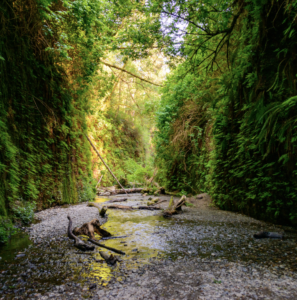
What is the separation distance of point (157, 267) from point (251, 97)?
13.9ft

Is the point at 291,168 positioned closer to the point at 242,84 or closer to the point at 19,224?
the point at 242,84

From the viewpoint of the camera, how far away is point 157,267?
2.56m

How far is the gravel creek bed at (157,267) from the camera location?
2.00m

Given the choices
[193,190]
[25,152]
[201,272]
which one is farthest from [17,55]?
[193,190]

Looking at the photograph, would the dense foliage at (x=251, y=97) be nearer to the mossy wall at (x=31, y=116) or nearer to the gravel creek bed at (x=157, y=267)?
the gravel creek bed at (x=157, y=267)

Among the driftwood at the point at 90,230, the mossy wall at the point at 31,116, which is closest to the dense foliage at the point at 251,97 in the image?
the driftwood at the point at 90,230

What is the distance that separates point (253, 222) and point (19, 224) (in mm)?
Result: 5128

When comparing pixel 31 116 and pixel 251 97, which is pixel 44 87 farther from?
pixel 251 97

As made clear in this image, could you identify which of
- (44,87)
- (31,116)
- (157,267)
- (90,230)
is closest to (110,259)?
(157,267)

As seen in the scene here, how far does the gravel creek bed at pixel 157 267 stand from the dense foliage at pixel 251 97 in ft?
3.52

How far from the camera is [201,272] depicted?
2406 millimetres

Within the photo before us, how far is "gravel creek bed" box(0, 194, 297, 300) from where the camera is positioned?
6.57ft

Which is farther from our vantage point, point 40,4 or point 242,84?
point 242,84

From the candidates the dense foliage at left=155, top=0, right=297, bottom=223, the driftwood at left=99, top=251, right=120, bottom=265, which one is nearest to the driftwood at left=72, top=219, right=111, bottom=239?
the driftwood at left=99, top=251, right=120, bottom=265
